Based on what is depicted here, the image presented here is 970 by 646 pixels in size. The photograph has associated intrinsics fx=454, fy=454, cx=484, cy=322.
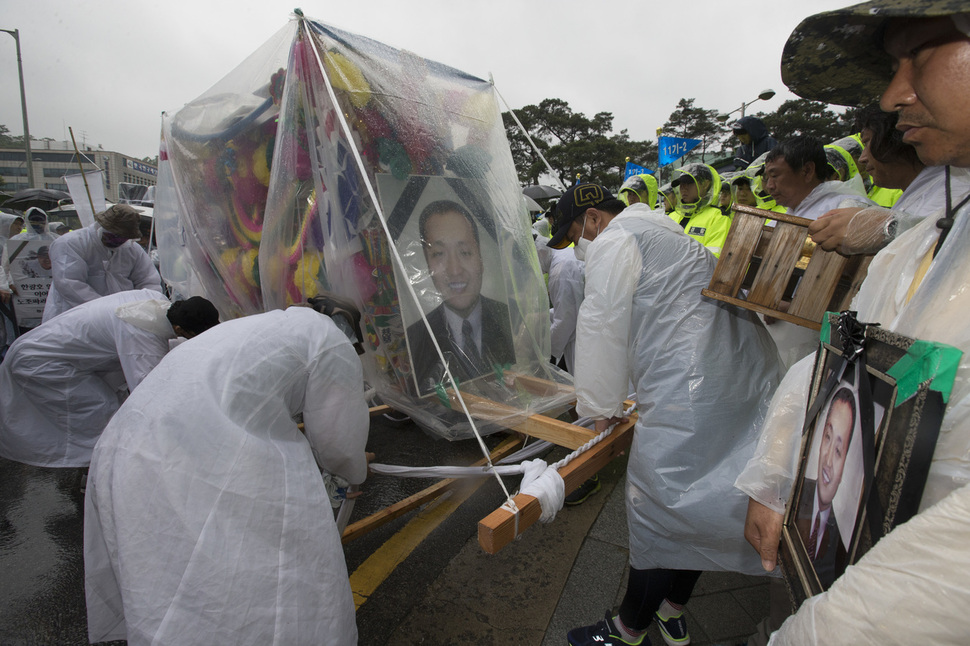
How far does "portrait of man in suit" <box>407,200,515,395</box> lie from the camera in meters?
1.97

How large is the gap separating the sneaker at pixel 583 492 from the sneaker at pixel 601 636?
0.91m

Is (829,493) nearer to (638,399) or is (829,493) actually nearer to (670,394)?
(670,394)

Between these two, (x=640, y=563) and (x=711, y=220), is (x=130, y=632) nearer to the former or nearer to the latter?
(x=640, y=563)

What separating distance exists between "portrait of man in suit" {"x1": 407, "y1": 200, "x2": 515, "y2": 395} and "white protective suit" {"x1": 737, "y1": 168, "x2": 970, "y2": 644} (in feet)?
4.80

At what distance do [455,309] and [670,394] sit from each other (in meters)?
0.95

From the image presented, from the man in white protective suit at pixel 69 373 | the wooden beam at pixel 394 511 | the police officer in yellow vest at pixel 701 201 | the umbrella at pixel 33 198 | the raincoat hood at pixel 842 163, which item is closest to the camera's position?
the wooden beam at pixel 394 511

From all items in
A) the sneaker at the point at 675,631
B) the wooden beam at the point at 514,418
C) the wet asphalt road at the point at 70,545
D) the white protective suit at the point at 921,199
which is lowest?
the wet asphalt road at the point at 70,545

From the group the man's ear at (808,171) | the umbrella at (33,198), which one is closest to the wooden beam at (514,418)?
the man's ear at (808,171)

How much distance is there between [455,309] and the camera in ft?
6.62

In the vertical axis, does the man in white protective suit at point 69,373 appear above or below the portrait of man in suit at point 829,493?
below

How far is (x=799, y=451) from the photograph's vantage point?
886 millimetres

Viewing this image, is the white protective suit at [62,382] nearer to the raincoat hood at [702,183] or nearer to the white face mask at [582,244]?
the white face mask at [582,244]

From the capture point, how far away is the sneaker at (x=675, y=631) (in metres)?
1.72

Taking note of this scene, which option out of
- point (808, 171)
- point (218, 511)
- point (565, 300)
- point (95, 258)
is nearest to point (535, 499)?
point (218, 511)
